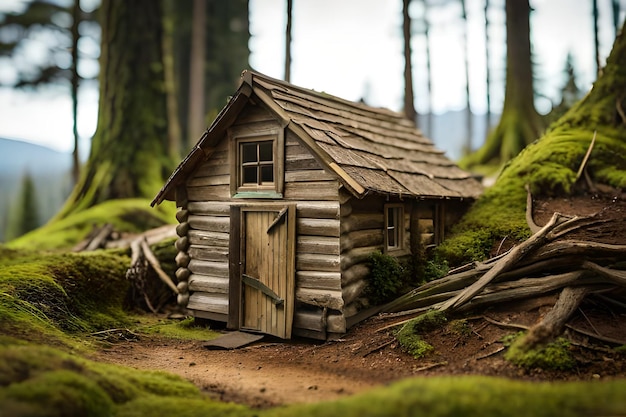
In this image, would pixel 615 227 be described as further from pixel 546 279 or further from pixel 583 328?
pixel 583 328

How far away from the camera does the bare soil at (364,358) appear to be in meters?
6.50

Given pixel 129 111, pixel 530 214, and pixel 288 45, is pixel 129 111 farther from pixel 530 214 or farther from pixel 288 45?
pixel 530 214

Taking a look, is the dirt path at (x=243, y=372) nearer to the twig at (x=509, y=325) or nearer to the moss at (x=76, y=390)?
the moss at (x=76, y=390)

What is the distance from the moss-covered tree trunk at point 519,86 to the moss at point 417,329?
390 inches

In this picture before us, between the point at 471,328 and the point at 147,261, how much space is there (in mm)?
8423

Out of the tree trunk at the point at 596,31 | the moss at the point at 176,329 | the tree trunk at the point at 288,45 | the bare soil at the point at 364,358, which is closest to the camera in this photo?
the bare soil at the point at 364,358

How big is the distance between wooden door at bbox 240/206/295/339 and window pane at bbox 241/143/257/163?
1.20 meters

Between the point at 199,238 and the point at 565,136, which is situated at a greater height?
the point at 565,136

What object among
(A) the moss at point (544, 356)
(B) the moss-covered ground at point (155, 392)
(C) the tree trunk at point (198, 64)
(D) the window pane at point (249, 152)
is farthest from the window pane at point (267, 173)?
(C) the tree trunk at point (198, 64)

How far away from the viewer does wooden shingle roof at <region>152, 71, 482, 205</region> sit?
29.4ft

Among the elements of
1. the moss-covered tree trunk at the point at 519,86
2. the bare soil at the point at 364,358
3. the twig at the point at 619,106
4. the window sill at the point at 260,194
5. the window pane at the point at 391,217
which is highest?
the moss-covered tree trunk at the point at 519,86

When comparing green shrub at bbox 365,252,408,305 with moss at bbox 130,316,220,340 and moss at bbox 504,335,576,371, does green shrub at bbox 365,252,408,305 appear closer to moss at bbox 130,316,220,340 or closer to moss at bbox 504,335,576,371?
moss at bbox 504,335,576,371

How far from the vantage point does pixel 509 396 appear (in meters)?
4.34

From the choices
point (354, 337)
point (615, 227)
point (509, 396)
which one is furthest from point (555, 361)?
point (615, 227)
